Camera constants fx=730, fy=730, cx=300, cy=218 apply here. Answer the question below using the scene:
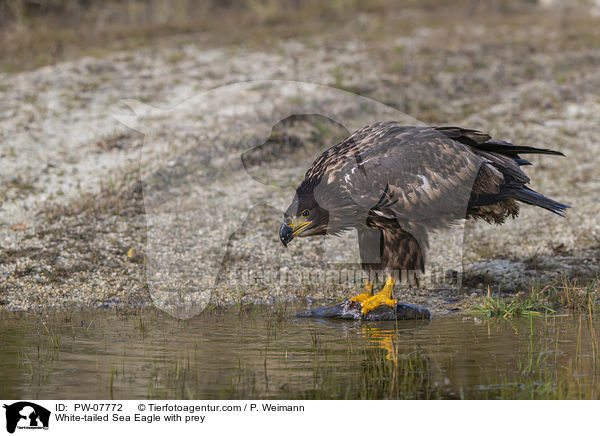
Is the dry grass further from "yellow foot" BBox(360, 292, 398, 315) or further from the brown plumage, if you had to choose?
"yellow foot" BBox(360, 292, 398, 315)

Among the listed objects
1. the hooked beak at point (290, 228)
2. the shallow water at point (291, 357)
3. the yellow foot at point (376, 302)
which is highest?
the hooked beak at point (290, 228)

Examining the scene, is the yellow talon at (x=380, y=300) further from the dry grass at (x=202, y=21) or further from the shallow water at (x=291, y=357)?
the dry grass at (x=202, y=21)

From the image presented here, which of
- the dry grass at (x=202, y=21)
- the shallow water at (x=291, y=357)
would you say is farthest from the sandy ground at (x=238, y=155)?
the shallow water at (x=291, y=357)

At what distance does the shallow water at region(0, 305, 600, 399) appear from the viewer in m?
5.09

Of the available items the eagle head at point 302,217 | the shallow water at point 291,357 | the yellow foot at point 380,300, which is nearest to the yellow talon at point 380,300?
the yellow foot at point 380,300

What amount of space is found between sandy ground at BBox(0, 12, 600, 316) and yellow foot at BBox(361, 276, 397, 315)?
2.35 ft

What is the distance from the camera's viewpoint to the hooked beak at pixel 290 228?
7262 millimetres

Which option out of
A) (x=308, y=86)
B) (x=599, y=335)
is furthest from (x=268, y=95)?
(x=599, y=335)

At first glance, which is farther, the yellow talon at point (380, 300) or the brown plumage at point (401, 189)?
the yellow talon at point (380, 300)

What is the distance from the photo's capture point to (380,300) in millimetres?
7770

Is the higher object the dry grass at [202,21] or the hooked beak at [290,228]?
the dry grass at [202,21]

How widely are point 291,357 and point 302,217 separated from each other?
1788 millimetres
